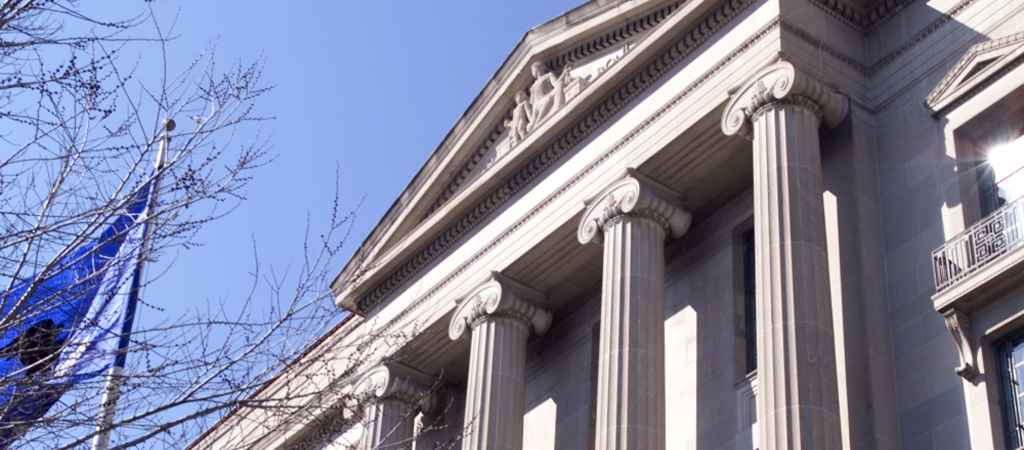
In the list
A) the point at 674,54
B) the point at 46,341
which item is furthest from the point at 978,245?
the point at 46,341

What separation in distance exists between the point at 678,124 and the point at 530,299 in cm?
531

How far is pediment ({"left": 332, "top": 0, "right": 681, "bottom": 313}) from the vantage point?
2783 cm

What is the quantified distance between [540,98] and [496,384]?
6.16 metres

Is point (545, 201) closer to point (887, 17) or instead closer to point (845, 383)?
point (887, 17)

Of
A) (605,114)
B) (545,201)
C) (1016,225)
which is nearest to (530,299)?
(545,201)

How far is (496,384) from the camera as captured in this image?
88.4ft

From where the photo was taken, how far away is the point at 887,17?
2444 centimetres

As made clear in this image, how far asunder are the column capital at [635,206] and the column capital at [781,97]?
2188mm

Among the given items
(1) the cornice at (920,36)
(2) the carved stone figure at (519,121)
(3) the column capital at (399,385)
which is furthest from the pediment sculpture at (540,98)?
(1) the cornice at (920,36)

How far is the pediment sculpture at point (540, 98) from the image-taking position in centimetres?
2864

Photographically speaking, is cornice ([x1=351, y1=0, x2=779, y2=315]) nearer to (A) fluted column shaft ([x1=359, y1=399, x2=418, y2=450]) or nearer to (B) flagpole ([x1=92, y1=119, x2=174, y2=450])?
(A) fluted column shaft ([x1=359, y1=399, x2=418, y2=450])

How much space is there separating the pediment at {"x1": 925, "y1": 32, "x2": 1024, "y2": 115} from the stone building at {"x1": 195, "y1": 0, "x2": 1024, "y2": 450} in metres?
0.04

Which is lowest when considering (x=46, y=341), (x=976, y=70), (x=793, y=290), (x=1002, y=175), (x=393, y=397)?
(x=46, y=341)

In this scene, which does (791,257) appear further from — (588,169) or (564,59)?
(564,59)
